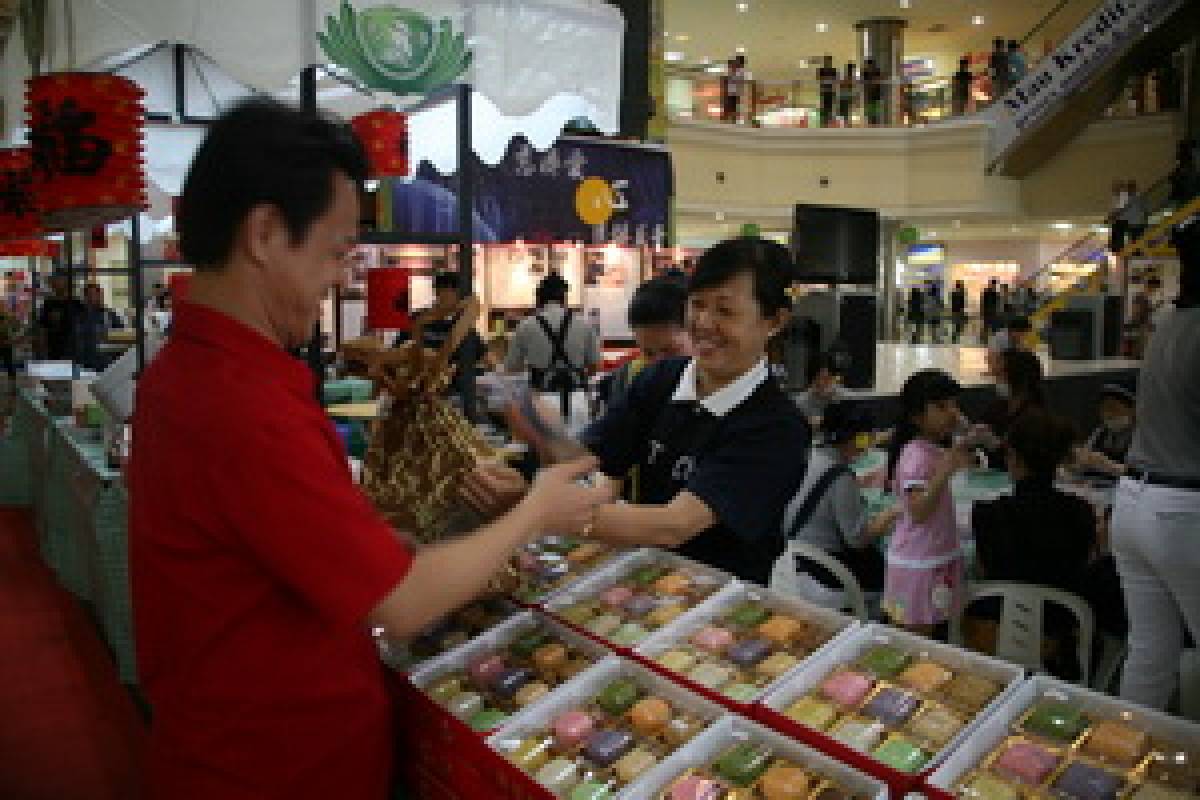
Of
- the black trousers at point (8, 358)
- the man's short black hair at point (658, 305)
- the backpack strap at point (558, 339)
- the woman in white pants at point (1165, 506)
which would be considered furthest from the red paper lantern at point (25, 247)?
the woman in white pants at point (1165, 506)

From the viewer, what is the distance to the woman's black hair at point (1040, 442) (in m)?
3.08

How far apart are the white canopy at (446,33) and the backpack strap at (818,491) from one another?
1591 mm

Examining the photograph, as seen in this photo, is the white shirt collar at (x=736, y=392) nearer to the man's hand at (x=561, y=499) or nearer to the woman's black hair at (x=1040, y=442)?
the man's hand at (x=561, y=499)

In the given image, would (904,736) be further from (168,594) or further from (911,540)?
(911,540)

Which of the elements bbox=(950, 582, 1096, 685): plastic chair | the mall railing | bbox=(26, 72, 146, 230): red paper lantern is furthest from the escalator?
bbox=(26, 72, 146, 230): red paper lantern

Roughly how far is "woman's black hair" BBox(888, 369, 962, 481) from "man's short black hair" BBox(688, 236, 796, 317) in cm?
168

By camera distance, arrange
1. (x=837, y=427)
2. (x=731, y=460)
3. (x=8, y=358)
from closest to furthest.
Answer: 1. (x=731, y=460)
2. (x=837, y=427)
3. (x=8, y=358)

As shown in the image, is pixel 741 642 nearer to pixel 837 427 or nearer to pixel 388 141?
pixel 837 427

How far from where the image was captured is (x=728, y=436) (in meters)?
1.86

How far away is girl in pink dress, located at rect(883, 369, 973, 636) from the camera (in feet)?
10.5

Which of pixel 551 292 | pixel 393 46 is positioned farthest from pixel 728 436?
pixel 551 292

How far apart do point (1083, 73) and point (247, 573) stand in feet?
53.9

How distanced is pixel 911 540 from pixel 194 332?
276 cm

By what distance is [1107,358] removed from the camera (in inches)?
500
